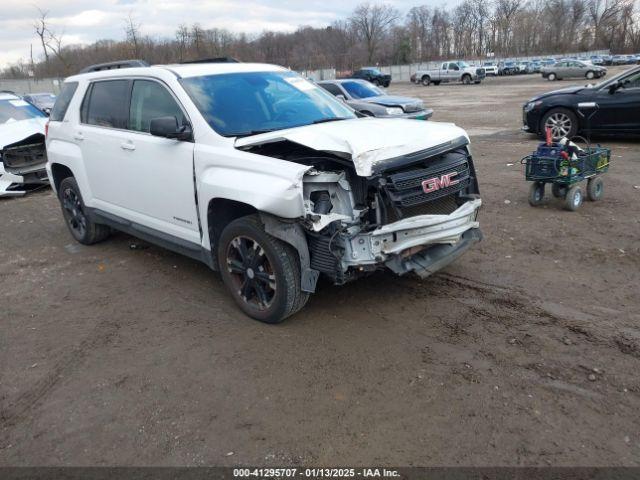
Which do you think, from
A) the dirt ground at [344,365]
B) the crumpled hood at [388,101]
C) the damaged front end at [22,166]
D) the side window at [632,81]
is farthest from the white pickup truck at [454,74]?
the dirt ground at [344,365]

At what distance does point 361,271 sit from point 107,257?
3720 mm

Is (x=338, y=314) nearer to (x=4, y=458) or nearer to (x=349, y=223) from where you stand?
(x=349, y=223)

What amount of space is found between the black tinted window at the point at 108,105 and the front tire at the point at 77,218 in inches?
38.0

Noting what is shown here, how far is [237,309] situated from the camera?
462 cm

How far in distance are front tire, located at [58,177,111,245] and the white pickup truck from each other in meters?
46.7

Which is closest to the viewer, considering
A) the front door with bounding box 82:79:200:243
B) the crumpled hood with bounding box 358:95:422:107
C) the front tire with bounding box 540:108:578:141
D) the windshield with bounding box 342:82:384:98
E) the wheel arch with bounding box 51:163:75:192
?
the front door with bounding box 82:79:200:243

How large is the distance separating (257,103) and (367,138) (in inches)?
51.9

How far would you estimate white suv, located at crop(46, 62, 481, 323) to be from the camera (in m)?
3.80

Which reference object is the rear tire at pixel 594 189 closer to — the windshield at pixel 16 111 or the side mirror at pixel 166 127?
the side mirror at pixel 166 127

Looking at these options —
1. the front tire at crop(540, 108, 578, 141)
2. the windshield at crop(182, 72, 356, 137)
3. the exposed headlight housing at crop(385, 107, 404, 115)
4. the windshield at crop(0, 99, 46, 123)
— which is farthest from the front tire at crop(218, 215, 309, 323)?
the exposed headlight housing at crop(385, 107, 404, 115)

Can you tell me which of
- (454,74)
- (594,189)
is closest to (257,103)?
(594,189)

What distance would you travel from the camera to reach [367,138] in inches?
155

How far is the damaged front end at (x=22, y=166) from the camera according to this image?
10.1 metres

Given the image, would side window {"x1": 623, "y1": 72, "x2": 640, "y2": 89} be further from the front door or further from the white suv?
the front door
